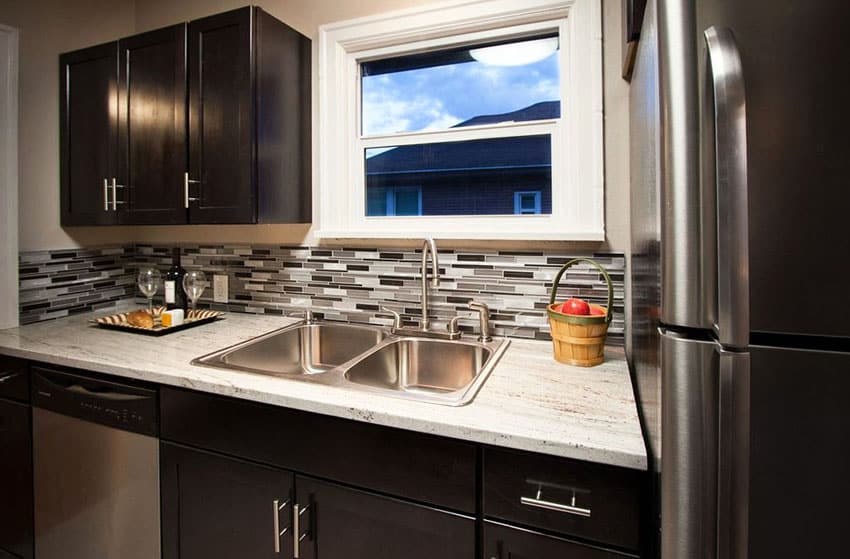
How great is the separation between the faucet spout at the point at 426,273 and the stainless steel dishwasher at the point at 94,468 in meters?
0.93

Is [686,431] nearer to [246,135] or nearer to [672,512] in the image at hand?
[672,512]

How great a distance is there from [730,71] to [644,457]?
26.1 inches

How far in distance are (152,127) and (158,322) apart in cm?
83

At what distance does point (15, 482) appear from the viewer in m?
1.58

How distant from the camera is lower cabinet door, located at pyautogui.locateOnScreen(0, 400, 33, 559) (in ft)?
5.08

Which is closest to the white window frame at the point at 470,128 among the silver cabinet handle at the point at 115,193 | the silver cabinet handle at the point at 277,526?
the silver cabinet handle at the point at 115,193

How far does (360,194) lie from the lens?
6.36 feet

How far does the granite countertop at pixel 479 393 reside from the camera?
35.8 inches

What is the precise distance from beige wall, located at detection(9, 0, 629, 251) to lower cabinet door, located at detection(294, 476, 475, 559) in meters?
1.00

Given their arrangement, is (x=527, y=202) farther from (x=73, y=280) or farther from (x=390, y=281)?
(x=73, y=280)

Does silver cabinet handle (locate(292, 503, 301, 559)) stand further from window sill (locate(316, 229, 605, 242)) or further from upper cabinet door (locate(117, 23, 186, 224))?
upper cabinet door (locate(117, 23, 186, 224))

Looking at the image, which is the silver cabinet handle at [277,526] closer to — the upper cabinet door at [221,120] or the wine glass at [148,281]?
the upper cabinet door at [221,120]

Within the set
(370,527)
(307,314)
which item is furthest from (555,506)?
(307,314)

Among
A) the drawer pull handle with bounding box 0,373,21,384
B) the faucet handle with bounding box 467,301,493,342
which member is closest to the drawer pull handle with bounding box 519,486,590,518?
the faucet handle with bounding box 467,301,493,342
